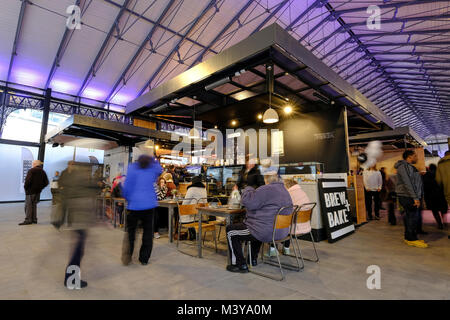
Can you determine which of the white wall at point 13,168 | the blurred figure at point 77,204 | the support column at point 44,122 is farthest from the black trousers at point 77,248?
the support column at point 44,122

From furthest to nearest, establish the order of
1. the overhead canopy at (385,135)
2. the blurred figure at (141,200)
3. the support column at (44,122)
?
the support column at (44,122) → the overhead canopy at (385,135) → the blurred figure at (141,200)

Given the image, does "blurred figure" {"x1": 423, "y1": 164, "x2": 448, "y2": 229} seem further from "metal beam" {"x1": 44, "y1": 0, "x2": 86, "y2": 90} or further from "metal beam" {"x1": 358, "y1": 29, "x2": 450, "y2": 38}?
"metal beam" {"x1": 44, "y1": 0, "x2": 86, "y2": 90}

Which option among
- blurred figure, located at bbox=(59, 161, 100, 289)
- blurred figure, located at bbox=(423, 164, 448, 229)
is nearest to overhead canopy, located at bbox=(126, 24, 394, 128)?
blurred figure, located at bbox=(423, 164, 448, 229)

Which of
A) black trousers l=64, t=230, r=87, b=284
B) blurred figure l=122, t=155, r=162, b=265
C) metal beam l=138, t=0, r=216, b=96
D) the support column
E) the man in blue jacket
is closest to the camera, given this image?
black trousers l=64, t=230, r=87, b=284

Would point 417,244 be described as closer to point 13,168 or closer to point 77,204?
point 77,204

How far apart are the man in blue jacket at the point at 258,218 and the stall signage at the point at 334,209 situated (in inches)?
76.4

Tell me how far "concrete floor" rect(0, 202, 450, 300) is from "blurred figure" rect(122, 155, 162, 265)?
9.0 inches

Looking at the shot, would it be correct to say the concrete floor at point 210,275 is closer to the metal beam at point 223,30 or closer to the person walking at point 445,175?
the person walking at point 445,175

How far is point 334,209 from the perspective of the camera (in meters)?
4.87

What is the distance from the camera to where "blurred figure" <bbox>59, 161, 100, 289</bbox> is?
8.25 feet

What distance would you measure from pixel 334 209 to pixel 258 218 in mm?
2764

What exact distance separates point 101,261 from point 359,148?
47.4 feet

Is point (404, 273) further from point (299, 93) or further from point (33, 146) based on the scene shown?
point (33, 146)

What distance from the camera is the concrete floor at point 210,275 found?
7.82ft
